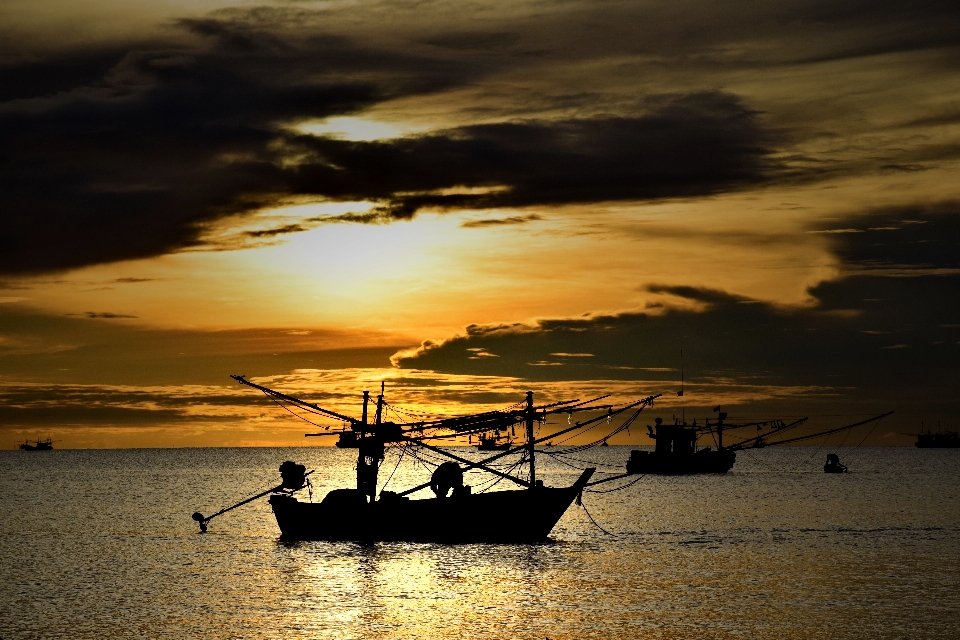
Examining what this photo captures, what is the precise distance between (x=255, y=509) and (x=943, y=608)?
68227 millimetres

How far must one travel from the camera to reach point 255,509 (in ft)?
321

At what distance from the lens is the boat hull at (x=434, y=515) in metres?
57.0

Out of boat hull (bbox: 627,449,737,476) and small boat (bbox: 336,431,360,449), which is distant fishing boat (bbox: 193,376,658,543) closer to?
small boat (bbox: 336,431,360,449)

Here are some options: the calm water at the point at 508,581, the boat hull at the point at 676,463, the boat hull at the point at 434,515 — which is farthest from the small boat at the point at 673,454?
the boat hull at the point at 434,515

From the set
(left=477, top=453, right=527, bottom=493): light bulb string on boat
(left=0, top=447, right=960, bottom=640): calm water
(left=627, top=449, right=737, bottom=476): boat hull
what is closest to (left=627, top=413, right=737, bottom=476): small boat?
(left=627, top=449, right=737, bottom=476): boat hull

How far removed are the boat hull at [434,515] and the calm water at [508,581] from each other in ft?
3.64

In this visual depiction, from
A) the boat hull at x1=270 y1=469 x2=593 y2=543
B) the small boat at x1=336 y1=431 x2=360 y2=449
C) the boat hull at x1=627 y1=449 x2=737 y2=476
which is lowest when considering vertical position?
the boat hull at x1=627 y1=449 x2=737 y2=476

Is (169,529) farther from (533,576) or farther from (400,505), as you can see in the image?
(533,576)

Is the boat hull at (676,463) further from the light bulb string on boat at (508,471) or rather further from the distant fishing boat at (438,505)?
the distant fishing boat at (438,505)

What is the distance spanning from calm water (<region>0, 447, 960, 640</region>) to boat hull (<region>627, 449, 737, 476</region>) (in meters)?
53.3

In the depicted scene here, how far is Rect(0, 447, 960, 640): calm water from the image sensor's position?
37438mm

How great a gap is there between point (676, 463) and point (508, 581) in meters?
101

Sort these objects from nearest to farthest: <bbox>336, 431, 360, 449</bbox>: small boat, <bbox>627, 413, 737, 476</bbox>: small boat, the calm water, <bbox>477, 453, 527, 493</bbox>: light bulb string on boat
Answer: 1. the calm water
2. <bbox>336, 431, 360, 449</bbox>: small boat
3. <bbox>477, 453, 527, 493</bbox>: light bulb string on boat
4. <bbox>627, 413, 737, 476</bbox>: small boat

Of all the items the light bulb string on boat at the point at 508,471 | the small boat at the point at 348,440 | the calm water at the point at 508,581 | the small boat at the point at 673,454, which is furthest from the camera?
the small boat at the point at 673,454
